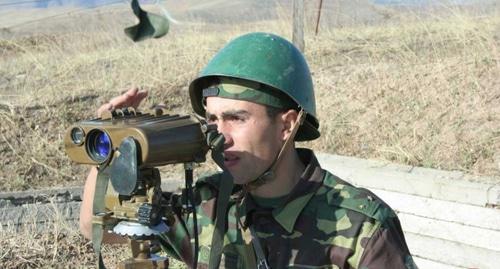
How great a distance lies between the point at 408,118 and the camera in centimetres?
567

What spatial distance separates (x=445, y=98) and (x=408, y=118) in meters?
0.35

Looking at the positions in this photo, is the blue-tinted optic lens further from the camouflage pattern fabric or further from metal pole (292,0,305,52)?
metal pole (292,0,305,52)

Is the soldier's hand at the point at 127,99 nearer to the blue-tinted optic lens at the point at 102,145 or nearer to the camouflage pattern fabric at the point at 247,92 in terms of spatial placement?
the camouflage pattern fabric at the point at 247,92

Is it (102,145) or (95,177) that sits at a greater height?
(102,145)

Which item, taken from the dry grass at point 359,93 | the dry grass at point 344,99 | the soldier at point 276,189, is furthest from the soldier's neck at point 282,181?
the dry grass at point 359,93

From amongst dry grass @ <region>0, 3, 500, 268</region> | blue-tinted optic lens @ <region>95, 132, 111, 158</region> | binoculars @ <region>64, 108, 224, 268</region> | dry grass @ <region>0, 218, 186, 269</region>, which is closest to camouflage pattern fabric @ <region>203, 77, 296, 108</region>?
binoculars @ <region>64, 108, 224, 268</region>

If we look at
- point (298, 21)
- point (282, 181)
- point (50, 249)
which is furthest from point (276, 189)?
point (298, 21)

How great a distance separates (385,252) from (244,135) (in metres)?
0.56

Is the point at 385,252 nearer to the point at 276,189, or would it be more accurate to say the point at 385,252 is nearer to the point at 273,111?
the point at 276,189

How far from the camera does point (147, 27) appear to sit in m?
2.17

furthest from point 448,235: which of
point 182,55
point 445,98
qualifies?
point 182,55

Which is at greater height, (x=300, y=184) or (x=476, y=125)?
(x=300, y=184)

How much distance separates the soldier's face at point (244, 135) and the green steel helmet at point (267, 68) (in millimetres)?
98

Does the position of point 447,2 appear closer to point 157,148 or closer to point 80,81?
point 80,81
